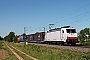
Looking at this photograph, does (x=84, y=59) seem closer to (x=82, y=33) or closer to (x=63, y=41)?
(x=63, y=41)

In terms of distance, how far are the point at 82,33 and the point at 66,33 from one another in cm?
8971

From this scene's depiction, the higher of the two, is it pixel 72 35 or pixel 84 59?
pixel 72 35

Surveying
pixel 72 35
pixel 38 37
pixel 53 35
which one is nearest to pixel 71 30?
pixel 72 35

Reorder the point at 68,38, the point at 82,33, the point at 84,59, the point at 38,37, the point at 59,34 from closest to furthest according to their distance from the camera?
the point at 84,59, the point at 68,38, the point at 59,34, the point at 38,37, the point at 82,33

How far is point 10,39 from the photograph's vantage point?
438 feet

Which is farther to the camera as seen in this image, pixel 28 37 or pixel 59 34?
pixel 28 37

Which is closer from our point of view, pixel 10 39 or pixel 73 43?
pixel 73 43

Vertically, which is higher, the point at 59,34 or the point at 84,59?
the point at 59,34

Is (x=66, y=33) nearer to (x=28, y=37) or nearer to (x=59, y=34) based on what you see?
(x=59, y=34)

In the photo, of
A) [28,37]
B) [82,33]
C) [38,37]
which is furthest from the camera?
[82,33]

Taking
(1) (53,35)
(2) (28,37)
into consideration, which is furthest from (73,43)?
(2) (28,37)

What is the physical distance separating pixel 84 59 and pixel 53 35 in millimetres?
34970

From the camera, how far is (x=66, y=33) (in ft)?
138

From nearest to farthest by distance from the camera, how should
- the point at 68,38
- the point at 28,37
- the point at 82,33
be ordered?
the point at 68,38 → the point at 28,37 → the point at 82,33
